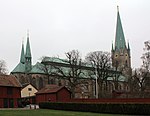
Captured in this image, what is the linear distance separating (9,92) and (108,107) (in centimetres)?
2950

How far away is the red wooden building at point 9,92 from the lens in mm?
62513

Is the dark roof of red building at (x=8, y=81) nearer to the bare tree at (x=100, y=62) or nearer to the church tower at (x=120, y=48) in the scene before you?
the bare tree at (x=100, y=62)

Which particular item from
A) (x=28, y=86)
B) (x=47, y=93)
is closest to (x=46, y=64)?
(x=28, y=86)

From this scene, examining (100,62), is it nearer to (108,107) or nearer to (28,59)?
(108,107)

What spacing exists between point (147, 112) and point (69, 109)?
17518 mm

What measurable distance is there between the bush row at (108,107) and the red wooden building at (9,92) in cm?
1300

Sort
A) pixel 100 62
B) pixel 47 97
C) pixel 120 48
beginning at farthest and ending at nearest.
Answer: pixel 120 48 → pixel 100 62 → pixel 47 97

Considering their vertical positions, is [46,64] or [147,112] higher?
[46,64]

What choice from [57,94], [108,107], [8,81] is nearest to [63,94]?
[57,94]

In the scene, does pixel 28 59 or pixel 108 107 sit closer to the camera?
pixel 108 107

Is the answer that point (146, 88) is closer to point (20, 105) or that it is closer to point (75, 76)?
point (75, 76)

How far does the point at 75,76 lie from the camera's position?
3083 inches

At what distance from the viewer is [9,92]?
2525 inches

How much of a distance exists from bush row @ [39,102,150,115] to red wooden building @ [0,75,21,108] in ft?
42.7
